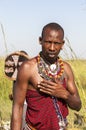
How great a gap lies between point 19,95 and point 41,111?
0.69ft

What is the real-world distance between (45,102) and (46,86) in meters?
0.12

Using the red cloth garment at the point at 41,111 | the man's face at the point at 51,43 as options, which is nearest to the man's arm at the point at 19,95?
the red cloth garment at the point at 41,111

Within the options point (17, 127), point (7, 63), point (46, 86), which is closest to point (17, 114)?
point (17, 127)

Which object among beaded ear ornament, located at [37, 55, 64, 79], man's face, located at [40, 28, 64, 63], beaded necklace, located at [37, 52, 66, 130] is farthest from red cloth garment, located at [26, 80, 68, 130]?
man's face, located at [40, 28, 64, 63]

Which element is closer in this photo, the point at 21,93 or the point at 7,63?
the point at 21,93

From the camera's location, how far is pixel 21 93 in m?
3.42

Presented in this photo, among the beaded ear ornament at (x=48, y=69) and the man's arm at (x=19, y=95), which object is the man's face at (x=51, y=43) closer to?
the beaded ear ornament at (x=48, y=69)

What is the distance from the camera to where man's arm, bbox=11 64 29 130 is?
339cm

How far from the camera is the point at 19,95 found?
344 centimetres

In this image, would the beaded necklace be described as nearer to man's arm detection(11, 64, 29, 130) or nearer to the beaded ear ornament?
the beaded ear ornament

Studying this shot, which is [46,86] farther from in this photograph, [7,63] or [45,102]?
[7,63]

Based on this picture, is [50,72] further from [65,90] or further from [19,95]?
[19,95]

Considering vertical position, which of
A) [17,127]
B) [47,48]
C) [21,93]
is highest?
[47,48]

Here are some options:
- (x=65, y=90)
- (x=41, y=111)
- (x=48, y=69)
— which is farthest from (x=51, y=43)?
(x=41, y=111)
